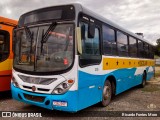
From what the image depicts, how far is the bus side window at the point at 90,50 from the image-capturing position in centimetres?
604

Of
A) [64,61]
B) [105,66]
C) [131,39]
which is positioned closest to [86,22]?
[64,61]

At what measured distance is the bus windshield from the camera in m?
5.75

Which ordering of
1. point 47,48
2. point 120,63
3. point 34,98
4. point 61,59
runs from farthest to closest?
1. point 120,63
2. point 34,98
3. point 47,48
4. point 61,59

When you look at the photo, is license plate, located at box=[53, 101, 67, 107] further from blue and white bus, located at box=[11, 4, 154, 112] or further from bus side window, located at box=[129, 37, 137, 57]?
bus side window, located at box=[129, 37, 137, 57]

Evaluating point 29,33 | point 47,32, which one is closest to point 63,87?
point 47,32

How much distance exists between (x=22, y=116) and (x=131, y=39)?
6.32 m

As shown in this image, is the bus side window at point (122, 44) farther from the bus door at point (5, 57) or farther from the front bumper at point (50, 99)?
the bus door at point (5, 57)

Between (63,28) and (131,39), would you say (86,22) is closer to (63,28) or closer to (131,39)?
(63,28)

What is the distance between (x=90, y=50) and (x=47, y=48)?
119 cm

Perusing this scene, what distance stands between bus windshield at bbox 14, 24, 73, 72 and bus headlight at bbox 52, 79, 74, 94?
1.17 ft

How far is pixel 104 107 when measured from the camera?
7578 millimetres

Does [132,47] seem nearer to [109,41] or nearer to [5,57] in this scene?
[109,41]

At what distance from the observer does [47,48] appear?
6000 mm

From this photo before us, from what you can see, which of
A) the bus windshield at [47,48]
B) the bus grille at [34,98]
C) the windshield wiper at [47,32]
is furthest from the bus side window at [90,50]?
the bus grille at [34,98]
